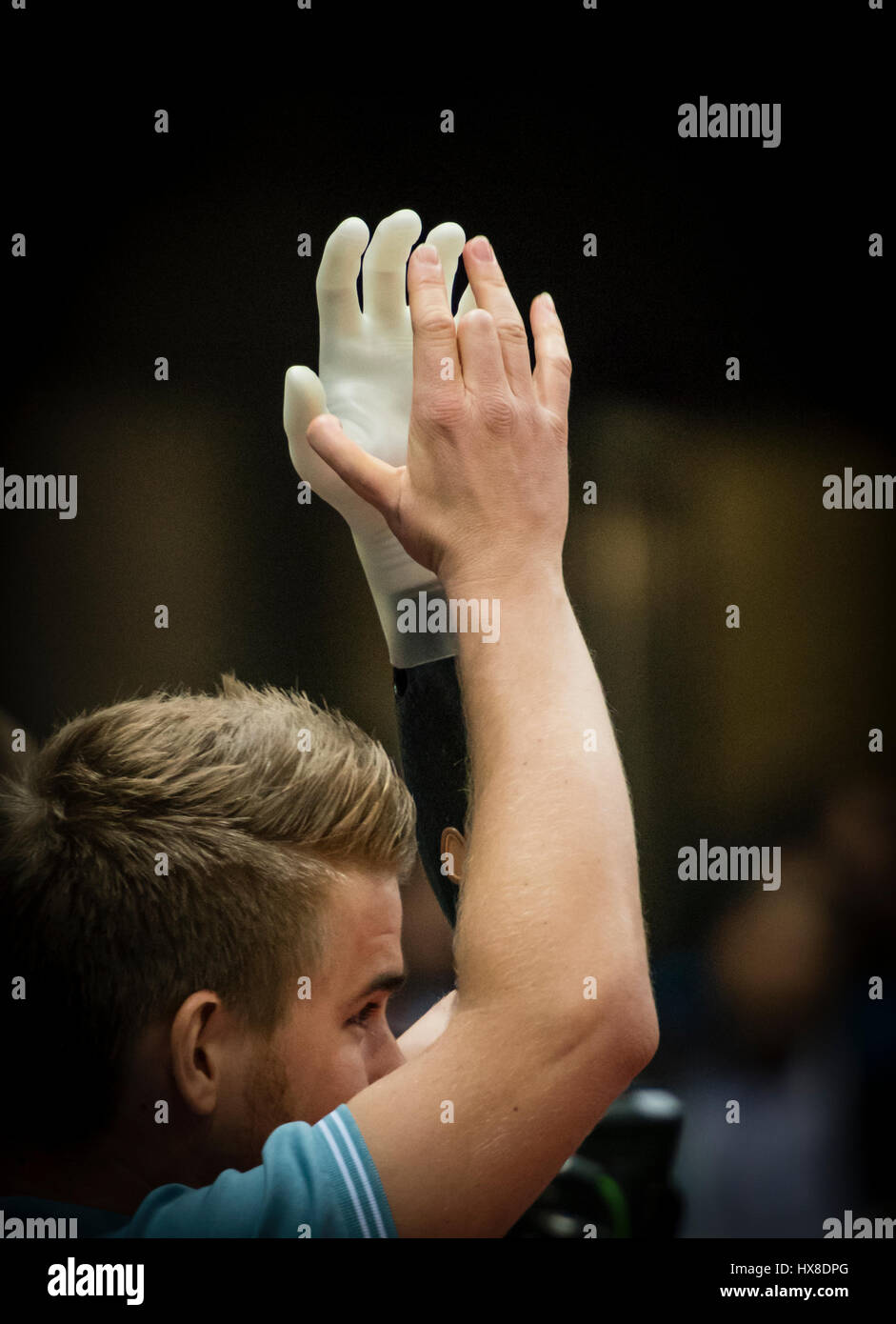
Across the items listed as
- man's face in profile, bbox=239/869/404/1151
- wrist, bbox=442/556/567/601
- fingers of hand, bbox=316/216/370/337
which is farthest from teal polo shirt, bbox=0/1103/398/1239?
fingers of hand, bbox=316/216/370/337

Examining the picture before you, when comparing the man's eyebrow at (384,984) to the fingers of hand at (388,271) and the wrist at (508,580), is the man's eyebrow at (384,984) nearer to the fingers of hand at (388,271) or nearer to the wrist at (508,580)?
the wrist at (508,580)

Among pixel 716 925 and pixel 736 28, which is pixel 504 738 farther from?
pixel 736 28

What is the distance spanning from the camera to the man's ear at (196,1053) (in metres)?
0.69

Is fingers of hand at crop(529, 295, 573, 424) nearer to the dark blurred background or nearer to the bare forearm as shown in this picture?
the bare forearm

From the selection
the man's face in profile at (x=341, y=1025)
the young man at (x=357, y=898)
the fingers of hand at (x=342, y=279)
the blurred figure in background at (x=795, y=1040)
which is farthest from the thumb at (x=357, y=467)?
the blurred figure in background at (x=795, y=1040)

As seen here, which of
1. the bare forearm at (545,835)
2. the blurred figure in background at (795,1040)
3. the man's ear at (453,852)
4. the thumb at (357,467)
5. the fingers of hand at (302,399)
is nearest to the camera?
the bare forearm at (545,835)

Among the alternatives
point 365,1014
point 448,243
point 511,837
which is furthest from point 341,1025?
point 448,243

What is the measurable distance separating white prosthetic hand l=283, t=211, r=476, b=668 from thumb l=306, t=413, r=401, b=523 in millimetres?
83

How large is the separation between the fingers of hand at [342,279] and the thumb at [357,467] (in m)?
0.13

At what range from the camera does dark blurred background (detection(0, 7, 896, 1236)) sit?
0.95 meters

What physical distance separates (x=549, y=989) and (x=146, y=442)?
1.95 ft

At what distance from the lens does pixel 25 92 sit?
932mm

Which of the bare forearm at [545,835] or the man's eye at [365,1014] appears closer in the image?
the bare forearm at [545,835]

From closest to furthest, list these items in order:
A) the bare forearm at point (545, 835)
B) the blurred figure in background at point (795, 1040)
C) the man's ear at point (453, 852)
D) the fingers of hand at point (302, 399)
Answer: the bare forearm at point (545, 835) < the fingers of hand at point (302, 399) < the man's ear at point (453, 852) < the blurred figure in background at point (795, 1040)
